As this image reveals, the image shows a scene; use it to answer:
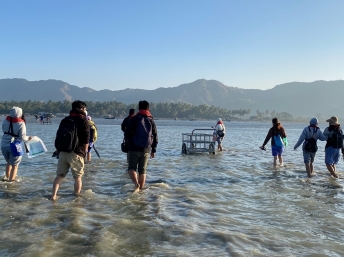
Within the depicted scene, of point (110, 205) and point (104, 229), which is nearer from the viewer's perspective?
point (104, 229)

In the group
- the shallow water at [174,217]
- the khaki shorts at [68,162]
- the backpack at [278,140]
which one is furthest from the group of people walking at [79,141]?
the backpack at [278,140]

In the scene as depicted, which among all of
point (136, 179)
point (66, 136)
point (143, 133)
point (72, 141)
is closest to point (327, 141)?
point (143, 133)

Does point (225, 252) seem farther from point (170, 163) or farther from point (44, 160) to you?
point (44, 160)

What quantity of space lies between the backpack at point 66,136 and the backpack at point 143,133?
1.51m

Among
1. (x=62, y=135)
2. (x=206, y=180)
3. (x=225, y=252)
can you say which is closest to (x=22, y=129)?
(x=62, y=135)

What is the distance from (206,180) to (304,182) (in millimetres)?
2958

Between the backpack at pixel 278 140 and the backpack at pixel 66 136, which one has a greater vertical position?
the backpack at pixel 66 136

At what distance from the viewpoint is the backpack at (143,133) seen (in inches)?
300

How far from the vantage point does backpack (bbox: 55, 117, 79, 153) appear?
663cm

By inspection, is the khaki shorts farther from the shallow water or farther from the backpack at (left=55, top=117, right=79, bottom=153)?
A: the shallow water

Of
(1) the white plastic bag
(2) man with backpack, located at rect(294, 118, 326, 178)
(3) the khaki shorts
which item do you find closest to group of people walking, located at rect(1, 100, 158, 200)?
(3) the khaki shorts

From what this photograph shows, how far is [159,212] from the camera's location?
21.0ft

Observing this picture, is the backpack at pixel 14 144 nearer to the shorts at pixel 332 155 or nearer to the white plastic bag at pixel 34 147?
the white plastic bag at pixel 34 147

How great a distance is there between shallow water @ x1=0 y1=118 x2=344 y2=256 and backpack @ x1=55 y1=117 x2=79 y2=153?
3.84 ft
